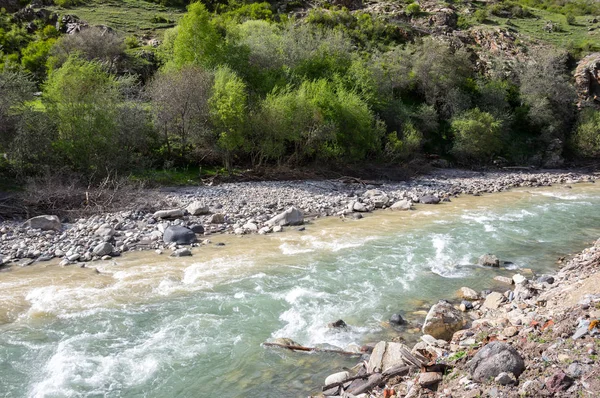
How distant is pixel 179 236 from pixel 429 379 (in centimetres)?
1189

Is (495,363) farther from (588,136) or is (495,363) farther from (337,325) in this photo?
(588,136)

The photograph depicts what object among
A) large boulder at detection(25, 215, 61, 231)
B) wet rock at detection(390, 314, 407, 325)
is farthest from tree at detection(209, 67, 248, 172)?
wet rock at detection(390, 314, 407, 325)

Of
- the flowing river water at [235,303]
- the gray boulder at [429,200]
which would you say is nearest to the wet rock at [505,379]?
the flowing river water at [235,303]

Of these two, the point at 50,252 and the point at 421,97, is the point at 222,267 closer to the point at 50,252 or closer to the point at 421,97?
the point at 50,252

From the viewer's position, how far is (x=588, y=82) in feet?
170

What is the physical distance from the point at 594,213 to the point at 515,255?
1133cm

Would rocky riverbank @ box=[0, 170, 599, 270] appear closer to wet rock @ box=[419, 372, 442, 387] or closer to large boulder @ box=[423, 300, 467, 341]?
large boulder @ box=[423, 300, 467, 341]

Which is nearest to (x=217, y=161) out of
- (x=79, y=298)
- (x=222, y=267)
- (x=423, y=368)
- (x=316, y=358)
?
(x=222, y=267)

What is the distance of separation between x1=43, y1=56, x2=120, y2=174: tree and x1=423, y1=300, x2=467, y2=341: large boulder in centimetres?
1912

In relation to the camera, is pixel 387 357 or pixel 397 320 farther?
pixel 397 320

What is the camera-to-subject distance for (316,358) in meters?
8.69

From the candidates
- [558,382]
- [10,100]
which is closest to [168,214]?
[10,100]

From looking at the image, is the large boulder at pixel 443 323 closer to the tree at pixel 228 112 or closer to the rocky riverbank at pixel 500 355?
the rocky riverbank at pixel 500 355

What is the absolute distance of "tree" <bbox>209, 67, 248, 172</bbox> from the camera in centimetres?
2639
